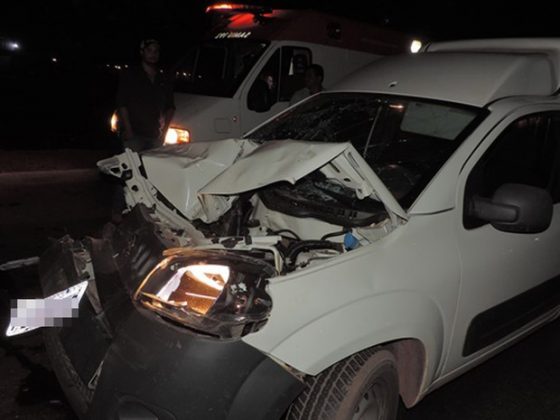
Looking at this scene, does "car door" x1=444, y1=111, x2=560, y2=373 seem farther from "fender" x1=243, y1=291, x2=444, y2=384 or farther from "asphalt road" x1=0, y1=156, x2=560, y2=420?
"asphalt road" x1=0, y1=156, x2=560, y2=420

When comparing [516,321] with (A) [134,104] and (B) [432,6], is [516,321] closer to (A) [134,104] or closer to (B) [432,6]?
(A) [134,104]

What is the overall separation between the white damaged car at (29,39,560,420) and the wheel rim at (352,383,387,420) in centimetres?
1

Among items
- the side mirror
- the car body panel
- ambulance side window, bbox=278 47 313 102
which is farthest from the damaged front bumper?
ambulance side window, bbox=278 47 313 102

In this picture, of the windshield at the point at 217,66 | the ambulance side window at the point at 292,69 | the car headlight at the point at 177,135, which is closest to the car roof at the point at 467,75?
the car headlight at the point at 177,135

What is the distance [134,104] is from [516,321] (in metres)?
4.17

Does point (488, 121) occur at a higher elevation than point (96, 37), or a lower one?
lower

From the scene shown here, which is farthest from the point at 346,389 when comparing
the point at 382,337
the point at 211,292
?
the point at 211,292

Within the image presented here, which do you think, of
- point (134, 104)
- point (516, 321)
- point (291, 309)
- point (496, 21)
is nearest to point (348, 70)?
point (134, 104)

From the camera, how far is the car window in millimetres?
2879

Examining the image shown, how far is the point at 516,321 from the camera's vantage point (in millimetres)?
3016

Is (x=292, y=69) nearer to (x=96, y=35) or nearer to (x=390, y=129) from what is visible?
(x=390, y=129)

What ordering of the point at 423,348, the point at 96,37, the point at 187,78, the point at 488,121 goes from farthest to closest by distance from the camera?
1. the point at 96,37
2. the point at 187,78
3. the point at 488,121
4. the point at 423,348

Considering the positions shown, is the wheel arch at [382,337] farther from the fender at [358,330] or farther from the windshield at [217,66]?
the windshield at [217,66]

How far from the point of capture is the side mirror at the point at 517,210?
247 centimetres
